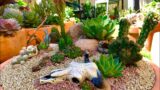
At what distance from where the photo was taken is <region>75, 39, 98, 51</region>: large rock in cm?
254

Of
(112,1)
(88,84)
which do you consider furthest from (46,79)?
(112,1)

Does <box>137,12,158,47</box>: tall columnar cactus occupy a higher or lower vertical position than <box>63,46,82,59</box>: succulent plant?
higher

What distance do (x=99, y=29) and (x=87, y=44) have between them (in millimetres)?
184

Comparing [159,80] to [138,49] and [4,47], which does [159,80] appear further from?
[4,47]

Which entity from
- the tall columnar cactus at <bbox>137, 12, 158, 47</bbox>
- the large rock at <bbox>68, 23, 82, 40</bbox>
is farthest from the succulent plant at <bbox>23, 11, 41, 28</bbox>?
the tall columnar cactus at <bbox>137, 12, 158, 47</bbox>

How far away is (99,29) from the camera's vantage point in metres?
2.64

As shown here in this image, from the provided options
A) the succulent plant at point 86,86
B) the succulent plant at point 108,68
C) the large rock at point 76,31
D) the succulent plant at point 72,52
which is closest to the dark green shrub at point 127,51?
the succulent plant at point 108,68

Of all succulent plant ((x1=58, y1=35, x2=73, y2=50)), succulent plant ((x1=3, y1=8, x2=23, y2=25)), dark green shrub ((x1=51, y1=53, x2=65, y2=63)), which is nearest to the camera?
dark green shrub ((x1=51, y1=53, x2=65, y2=63))

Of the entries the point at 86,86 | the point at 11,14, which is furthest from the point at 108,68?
the point at 11,14

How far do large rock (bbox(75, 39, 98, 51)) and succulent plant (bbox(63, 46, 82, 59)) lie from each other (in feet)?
0.39

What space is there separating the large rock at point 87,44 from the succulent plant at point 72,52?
119 millimetres

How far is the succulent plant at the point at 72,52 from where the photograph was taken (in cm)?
238

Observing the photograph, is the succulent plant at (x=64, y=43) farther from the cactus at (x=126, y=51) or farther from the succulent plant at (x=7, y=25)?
the succulent plant at (x=7, y=25)

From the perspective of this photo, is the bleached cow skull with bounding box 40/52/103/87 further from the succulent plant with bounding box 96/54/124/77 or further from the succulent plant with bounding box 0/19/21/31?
the succulent plant with bounding box 0/19/21/31
